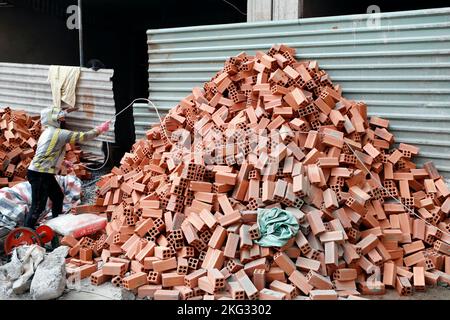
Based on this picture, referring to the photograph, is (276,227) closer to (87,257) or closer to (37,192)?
(87,257)

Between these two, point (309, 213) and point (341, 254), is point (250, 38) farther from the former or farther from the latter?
point (341, 254)

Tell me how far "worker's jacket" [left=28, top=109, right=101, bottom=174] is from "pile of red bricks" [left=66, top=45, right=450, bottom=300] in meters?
1.00

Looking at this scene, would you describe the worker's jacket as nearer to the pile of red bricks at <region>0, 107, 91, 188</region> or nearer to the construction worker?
the construction worker

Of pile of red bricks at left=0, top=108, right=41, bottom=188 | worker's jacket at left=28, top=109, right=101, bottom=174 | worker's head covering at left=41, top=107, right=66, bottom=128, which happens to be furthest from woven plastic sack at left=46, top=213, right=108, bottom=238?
pile of red bricks at left=0, top=108, right=41, bottom=188

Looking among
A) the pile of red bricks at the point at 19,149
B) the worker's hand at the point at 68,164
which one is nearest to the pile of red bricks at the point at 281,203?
the worker's hand at the point at 68,164

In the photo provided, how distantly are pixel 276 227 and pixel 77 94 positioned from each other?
6.21 m

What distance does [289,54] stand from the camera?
6.64m

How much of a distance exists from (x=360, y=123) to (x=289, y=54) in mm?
1446

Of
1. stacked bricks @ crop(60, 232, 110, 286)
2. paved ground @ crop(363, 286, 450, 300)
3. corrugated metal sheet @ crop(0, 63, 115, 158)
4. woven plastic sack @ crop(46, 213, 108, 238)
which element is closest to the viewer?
paved ground @ crop(363, 286, 450, 300)

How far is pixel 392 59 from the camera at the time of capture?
6.23 metres

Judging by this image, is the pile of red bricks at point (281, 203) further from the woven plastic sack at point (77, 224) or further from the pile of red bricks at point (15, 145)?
the pile of red bricks at point (15, 145)

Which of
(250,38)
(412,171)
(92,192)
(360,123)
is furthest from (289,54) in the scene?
(92,192)

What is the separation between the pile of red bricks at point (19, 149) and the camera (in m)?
8.42

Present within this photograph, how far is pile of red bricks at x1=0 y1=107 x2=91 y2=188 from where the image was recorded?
8422 millimetres
